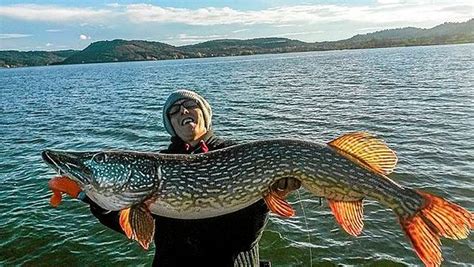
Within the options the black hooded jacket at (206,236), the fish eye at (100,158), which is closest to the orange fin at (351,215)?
the black hooded jacket at (206,236)

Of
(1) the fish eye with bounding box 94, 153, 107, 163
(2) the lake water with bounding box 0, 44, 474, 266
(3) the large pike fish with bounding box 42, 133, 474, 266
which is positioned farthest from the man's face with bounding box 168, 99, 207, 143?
(2) the lake water with bounding box 0, 44, 474, 266

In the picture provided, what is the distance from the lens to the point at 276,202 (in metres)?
3.79

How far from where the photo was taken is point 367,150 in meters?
3.78

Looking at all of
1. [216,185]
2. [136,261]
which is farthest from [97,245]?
[216,185]

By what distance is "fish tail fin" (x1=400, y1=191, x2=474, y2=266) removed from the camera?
10.8ft

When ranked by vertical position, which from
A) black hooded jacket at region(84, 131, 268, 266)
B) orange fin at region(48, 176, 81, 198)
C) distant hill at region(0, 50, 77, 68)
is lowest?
distant hill at region(0, 50, 77, 68)

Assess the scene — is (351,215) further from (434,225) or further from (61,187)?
(61,187)

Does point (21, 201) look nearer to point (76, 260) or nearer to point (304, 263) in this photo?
point (76, 260)

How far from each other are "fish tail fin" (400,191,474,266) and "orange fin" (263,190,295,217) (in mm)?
907

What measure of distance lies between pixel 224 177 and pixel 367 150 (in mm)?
1251

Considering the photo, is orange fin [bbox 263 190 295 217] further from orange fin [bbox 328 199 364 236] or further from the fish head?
the fish head

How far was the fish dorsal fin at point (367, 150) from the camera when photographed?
3.75 m

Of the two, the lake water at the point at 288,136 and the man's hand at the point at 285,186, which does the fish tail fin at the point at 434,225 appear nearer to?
the man's hand at the point at 285,186

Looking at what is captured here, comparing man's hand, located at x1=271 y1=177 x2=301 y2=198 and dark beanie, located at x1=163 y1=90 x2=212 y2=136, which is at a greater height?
dark beanie, located at x1=163 y1=90 x2=212 y2=136
